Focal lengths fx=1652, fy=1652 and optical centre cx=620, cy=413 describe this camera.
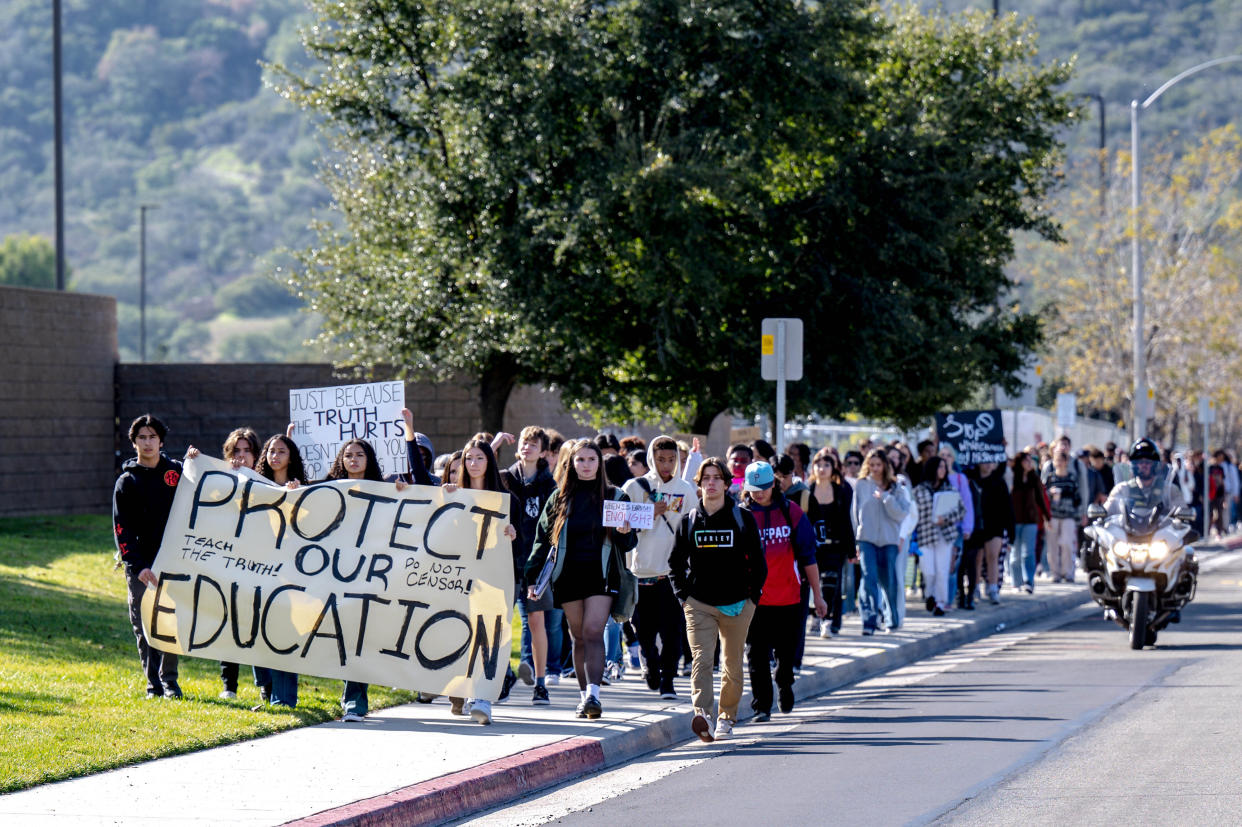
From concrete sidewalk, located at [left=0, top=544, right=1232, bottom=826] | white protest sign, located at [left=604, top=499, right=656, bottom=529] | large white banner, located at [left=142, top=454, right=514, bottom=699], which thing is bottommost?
concrete sidewalk, located at [left=0, top=544, right=1232, bottom=826]

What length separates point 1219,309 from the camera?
159ft

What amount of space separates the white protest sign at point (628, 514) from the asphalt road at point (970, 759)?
1.53 meters

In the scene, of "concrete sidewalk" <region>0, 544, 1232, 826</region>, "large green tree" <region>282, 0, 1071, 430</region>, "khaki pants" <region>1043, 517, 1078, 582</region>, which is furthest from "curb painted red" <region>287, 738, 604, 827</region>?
"khaki pants" <region>1043, 517, 1078, 582</region>

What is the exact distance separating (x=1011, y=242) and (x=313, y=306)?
1270cm

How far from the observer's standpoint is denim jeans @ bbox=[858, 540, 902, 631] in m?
17.1

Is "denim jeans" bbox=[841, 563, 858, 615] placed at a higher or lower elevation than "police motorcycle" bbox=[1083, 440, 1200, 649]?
lower

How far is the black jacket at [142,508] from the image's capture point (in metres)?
11.3

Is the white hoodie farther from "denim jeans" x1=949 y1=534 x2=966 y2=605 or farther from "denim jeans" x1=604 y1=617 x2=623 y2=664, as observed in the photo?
"denim jeans" x1=949 y1=534 x2=966 y2=605

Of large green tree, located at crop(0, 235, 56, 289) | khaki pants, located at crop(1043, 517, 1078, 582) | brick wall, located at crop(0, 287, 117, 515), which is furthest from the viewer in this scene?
large green tree, located at crop(0, 235, 56, 289)

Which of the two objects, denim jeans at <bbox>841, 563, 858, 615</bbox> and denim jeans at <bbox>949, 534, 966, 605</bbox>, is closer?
→ denim jeans at <bbox>949, 534, 966, 605</bbox>

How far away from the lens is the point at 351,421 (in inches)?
502

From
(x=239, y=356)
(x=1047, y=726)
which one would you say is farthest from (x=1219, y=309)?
(x=239, y=356)

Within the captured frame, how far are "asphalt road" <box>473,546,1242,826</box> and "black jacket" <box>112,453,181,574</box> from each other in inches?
144

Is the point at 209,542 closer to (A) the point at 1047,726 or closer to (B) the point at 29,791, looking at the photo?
(B) the point at 29,791
